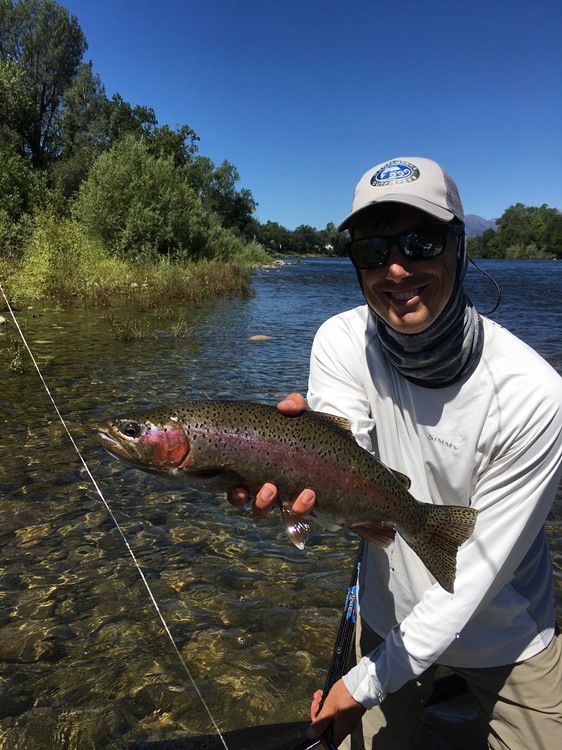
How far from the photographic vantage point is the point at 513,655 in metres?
2.59

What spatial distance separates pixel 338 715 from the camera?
2688mm

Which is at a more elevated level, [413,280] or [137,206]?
[137,206]

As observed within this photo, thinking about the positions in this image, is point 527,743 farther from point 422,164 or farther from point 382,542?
point 422,164

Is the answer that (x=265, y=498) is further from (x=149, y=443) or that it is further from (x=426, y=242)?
(x=426, y=242)

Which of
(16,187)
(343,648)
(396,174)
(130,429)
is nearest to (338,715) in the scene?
(343,648)

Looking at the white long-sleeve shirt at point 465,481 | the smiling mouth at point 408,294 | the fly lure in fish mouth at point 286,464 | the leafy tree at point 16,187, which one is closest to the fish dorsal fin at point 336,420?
the fly lure in fish mouth at point 286,464

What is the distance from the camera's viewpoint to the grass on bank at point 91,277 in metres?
21.3

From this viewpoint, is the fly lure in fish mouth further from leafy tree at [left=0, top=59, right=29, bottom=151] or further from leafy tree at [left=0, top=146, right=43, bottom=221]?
leafy tree at [left=0, top=59, right=29, bottom=151]

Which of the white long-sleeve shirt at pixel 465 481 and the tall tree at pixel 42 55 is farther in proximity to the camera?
the tall tree at pixel 42 55

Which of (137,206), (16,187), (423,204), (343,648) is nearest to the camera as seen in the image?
(423,204)

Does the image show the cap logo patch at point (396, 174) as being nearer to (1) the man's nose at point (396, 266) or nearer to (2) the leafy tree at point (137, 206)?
(1) the man's nose at point (396, 266)

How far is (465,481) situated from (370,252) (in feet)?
4.00

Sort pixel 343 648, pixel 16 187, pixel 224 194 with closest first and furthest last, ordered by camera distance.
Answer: pixel 343 648
pixel 16 187
pixel 224 194

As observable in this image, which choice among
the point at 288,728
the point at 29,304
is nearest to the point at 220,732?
the point at 288,728
